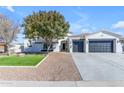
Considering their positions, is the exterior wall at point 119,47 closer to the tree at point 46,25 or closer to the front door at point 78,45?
the front door at point 78,45

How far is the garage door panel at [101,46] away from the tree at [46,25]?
240 inches

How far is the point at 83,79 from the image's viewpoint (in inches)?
397

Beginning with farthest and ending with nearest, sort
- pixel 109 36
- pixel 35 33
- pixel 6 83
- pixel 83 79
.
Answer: pixel 109 36 → pixel 35 33 → pixel 83 79 → pixel 6 83

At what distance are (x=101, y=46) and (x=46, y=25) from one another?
33.0 feet

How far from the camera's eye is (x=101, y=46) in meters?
35.8

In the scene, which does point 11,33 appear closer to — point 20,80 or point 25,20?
point 25,20

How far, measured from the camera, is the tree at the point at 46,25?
30266 mm

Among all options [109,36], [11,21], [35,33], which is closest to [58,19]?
[35,33]

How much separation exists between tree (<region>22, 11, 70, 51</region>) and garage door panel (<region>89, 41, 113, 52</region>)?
610cm

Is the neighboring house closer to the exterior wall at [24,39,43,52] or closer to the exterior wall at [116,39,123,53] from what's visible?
the exterior wall at [24,39,43,52]

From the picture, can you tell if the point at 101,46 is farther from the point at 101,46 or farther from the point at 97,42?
the point at 97,42

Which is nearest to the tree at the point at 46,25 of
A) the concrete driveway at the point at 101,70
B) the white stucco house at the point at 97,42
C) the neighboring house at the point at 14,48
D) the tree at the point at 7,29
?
the tree at the point at 7,29
